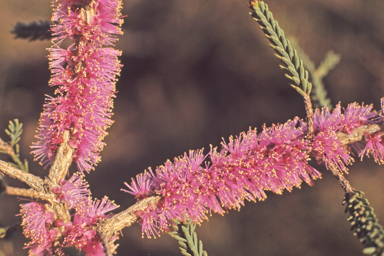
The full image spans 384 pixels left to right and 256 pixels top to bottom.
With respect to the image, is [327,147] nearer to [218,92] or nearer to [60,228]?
[60,228]

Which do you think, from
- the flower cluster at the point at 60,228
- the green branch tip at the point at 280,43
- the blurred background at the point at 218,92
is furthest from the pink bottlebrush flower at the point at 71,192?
the blurred background at the point at 218,92

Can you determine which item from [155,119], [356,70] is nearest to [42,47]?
[155,119]

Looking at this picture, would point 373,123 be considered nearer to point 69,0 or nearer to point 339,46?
point 69,0

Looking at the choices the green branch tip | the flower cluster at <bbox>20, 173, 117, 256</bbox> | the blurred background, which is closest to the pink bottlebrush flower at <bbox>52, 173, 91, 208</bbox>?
the flower cluster at <bbox>20, 173, 117, 256</bbox>

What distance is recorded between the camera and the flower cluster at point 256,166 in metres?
0.32

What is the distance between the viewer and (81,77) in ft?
1.11

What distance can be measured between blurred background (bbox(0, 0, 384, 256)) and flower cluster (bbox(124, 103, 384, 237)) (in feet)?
1.18

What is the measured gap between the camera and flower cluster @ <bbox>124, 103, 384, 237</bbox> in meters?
0.32

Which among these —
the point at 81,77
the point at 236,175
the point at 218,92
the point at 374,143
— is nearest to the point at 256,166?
the point at 236,175

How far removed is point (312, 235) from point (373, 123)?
483 millimetres

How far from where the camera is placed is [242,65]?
0.87 meters

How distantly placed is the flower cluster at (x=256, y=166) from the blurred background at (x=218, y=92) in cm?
36

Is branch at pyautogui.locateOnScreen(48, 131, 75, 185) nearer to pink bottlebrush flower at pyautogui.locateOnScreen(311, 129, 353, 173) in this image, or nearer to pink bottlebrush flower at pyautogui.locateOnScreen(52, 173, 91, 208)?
pink bottlebrush flower at pyautogui.locateOnScreen(52, 173, 91, 208)

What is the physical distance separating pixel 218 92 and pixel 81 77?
0.59 metres
